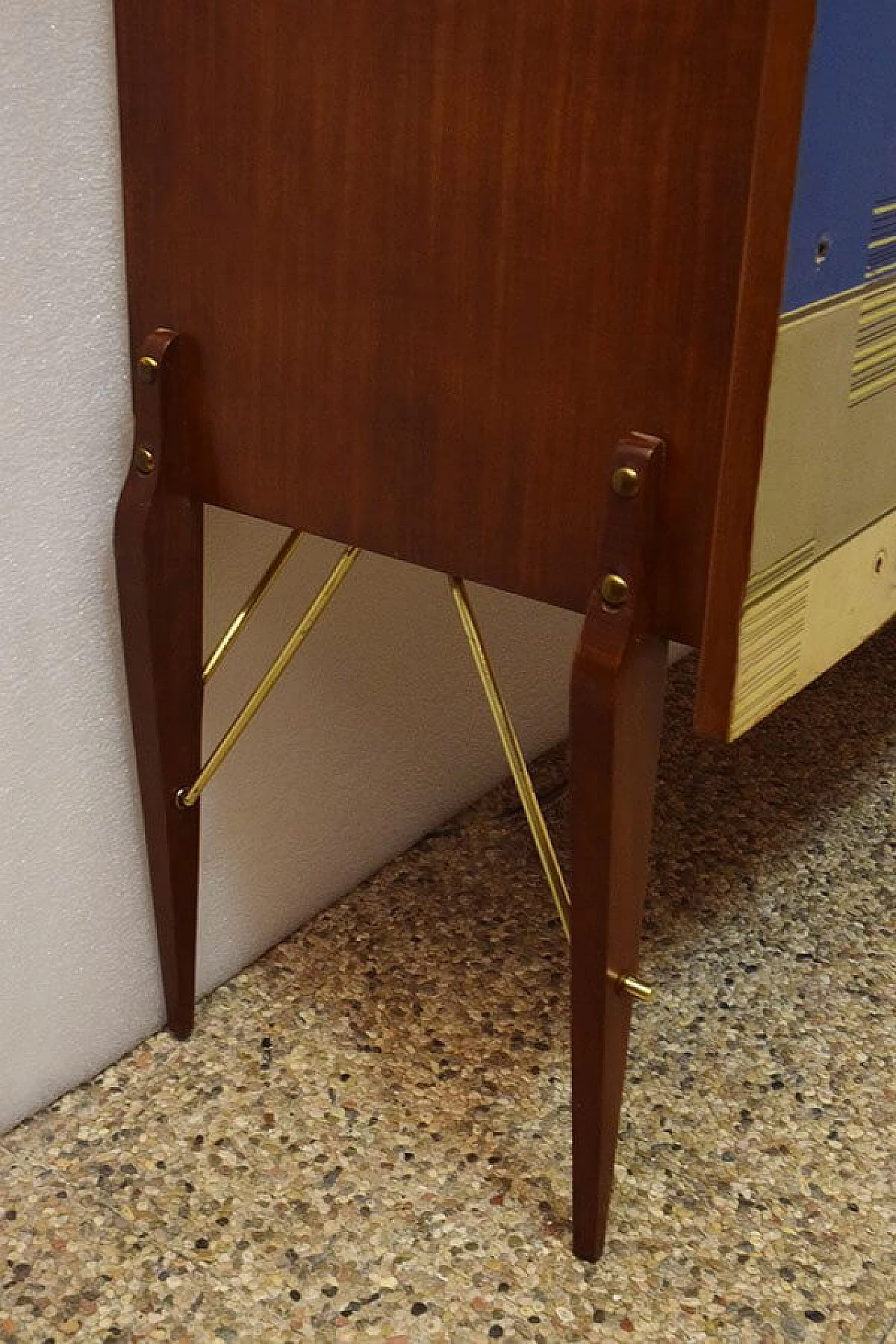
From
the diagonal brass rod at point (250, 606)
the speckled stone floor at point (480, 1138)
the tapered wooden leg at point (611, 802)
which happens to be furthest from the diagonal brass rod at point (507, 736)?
the speckled stone floor at point (480, 1138)

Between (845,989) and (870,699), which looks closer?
(845,989)

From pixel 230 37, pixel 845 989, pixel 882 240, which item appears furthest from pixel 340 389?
pixel 845 989

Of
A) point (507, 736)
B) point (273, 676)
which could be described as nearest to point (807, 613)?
point (507, 736)

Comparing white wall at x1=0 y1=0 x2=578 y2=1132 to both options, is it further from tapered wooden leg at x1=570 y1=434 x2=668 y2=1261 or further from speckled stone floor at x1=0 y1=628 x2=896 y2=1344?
tapered wooden leg at x1=570 y1=434 x2=668 y2=1261

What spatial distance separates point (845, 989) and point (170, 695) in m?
0.73

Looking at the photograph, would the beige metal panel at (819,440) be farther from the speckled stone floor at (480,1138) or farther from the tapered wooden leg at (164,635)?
the speckled stone floor at (480,1138)

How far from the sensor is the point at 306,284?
96cm

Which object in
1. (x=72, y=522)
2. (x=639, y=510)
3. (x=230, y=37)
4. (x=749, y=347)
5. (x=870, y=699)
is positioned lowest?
(x=870, y=699)

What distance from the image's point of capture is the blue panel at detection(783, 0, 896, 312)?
2.36ft

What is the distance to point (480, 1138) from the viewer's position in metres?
1.21

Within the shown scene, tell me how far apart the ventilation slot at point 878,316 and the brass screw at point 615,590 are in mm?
179

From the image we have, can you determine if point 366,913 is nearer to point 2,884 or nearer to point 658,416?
point 2,884

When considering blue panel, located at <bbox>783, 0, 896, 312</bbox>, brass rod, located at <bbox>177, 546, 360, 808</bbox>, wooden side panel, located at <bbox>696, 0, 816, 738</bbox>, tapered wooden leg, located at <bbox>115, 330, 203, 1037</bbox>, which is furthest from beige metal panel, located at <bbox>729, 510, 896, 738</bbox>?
tapered wooden leg, located at <bbox>115, 330, 203, 1037</bbox>

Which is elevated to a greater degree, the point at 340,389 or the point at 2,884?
the point at 340,389
